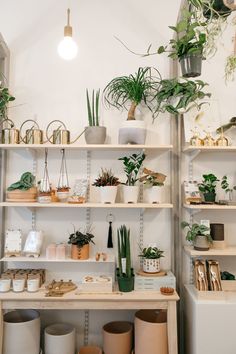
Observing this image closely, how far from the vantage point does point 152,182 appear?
222 cm

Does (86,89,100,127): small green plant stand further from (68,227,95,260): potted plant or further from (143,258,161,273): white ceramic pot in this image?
(143,258,161,273): white ceramic pot

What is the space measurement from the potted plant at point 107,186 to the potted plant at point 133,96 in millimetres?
268

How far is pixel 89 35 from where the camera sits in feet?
8.16

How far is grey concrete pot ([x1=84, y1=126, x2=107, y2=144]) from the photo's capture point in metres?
2.23

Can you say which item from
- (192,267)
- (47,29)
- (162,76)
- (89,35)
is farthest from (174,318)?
(47,29)

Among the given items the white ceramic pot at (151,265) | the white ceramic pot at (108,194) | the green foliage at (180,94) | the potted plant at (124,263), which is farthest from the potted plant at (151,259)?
the green foliage at (180,94)

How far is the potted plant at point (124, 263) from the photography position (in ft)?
6.93

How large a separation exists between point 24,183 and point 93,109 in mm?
733

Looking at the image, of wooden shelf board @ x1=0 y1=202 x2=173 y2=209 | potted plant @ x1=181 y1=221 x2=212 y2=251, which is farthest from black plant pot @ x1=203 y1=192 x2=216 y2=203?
wooden shelf board @ x1=0 y1=202 x2=173 y2=209

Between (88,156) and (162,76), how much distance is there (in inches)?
33.2

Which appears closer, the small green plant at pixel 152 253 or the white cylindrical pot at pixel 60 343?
the white cylindrical pot at pixel 60 343

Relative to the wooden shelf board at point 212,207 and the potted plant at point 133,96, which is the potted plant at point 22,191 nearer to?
the potted plant at point 133,96

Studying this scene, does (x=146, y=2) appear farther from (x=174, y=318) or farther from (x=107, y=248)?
(x=174, y=318)

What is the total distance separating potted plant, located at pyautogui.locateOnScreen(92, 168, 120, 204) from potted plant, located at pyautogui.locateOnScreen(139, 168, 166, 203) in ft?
0.67
